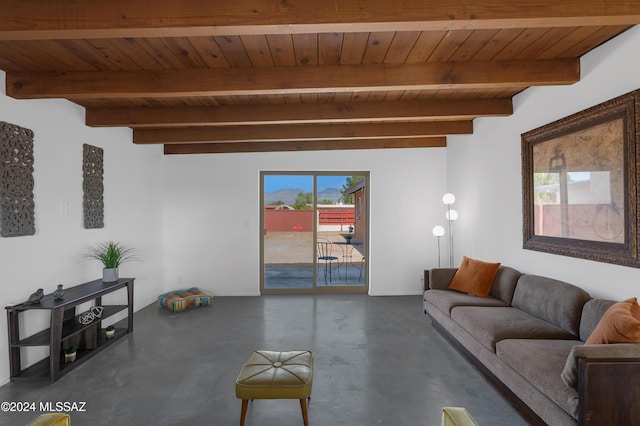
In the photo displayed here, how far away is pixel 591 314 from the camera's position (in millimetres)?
2527

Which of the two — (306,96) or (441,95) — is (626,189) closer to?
(441,95)

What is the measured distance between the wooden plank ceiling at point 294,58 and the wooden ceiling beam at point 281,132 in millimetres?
15

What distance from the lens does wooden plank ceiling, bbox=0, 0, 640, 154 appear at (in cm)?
194

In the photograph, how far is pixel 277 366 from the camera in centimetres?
234

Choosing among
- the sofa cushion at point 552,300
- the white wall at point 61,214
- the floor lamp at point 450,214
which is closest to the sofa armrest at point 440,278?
the sofa cushion at point 552,300

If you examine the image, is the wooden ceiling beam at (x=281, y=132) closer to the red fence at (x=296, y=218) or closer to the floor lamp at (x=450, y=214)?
the floor lamp at (x=450, y=214)

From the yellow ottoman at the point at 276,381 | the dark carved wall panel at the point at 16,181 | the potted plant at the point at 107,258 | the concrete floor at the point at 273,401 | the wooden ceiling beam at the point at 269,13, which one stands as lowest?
the concrete floor at the point at 273,401

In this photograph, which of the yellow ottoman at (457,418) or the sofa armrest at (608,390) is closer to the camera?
the yellow ottoman at (457,418)

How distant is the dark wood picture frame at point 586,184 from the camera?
2422 mm

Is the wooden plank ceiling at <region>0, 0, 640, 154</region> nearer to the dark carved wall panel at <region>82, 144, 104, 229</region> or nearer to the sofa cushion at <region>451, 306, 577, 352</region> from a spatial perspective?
the dark carved wall panel at <region>82, 144, 104, 229</region>

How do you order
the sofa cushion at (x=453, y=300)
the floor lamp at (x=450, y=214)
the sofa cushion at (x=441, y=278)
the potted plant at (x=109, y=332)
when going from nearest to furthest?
the sofa cushion at (x=453, y=300)
the potted plant at (x=109, y=332)
the sofa cushion at (x=441, y=278)
the floor lamp at (x=450, y=214)

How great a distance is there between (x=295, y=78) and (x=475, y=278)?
2968 millimetres

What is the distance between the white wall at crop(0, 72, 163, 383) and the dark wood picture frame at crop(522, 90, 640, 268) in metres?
4.85

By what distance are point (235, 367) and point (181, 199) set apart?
11.8 ft
